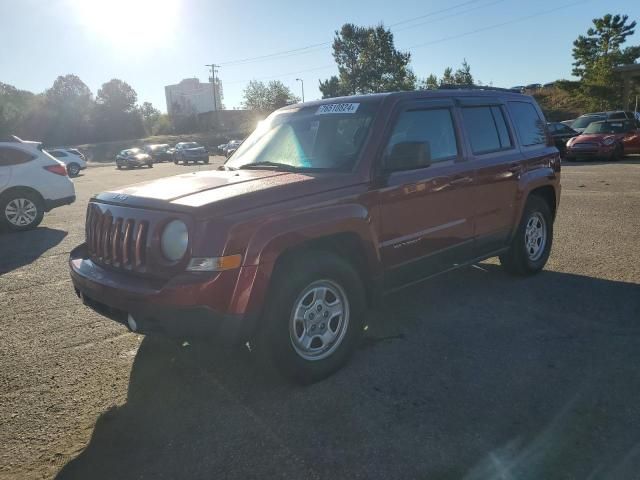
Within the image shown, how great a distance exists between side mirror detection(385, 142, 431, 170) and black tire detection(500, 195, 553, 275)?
2.03 meters

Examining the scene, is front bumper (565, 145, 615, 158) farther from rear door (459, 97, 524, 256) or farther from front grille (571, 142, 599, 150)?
rear door (459, 97, 524, 256)

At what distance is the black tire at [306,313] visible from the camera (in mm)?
3176

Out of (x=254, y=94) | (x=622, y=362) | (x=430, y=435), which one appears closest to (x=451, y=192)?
(x=622, y=362)

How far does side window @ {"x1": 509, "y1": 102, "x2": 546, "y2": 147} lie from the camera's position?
5.34 meters

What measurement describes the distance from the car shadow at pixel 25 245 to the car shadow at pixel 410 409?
4139mm

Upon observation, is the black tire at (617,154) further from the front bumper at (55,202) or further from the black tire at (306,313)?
the black tire at (306,313)

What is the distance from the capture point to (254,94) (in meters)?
103

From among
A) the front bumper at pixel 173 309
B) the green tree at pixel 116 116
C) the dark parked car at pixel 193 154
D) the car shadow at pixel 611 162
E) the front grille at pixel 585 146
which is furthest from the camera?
the green tree at pixel 116 116

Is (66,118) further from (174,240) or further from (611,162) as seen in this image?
(174,240)

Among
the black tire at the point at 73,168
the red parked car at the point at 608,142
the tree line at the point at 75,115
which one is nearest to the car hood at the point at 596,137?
the red parked car at the point at 608,142

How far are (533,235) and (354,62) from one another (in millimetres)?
73447

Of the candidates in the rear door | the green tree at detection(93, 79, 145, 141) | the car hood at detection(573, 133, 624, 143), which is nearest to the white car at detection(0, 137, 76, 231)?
the rear door

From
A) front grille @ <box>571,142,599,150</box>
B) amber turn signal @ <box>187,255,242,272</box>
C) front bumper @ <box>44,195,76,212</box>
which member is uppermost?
amber turn signal @ <box>187,255,242,272</box>

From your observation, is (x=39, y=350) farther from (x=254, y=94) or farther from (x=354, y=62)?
(x=254, y=94)
